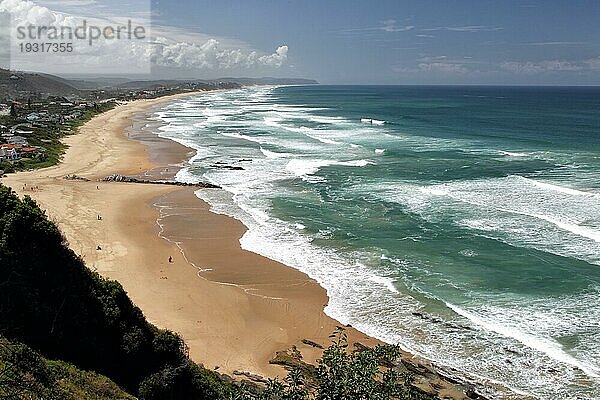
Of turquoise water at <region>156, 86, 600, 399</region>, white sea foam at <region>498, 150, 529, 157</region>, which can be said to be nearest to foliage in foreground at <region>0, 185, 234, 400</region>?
turquoise water at <region>156, 86, 600, 399</region>

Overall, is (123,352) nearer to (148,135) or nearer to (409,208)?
(409,208)

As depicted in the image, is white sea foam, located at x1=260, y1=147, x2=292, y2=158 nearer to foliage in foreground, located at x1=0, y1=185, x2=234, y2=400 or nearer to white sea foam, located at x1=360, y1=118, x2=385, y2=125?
white sea foam, located at x1=360, y1=118, x2=385, y2=125

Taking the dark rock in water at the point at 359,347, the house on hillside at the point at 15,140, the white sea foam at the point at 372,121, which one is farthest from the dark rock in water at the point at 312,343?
the white sea foam at the point at 372,121

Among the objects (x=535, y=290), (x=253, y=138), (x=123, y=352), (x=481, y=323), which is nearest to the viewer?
(x=123, y=352)

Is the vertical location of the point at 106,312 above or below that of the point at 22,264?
Answer: below

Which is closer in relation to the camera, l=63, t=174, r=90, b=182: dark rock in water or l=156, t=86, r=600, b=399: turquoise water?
l=156, t=86, r=600, b=399: turquoise water

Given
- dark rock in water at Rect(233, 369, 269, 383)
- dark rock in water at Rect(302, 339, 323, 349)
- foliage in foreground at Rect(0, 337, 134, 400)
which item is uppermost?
foliage in foreground at Rect(0, 337, 134, 400)

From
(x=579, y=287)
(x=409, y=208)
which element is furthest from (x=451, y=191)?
(x=579, y=287)
